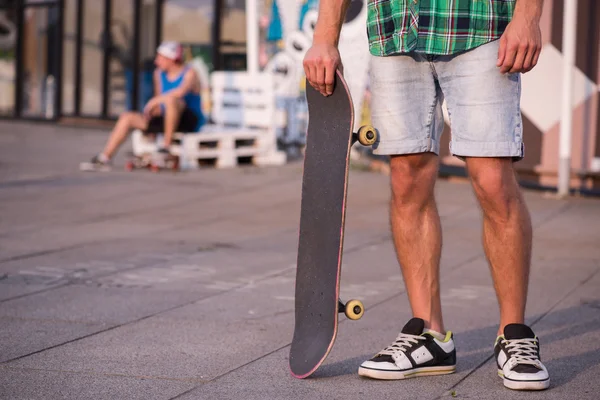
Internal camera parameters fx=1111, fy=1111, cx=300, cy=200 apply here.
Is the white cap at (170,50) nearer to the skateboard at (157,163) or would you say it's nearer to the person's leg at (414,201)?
the skateboard at (157,163)

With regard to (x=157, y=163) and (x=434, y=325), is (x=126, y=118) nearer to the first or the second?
(x=157, y=163)

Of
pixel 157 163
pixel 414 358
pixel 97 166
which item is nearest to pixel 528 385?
pixel 414 358

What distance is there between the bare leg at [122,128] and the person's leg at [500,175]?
7805 millimetres

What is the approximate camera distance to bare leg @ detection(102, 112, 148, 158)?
10.9 meters

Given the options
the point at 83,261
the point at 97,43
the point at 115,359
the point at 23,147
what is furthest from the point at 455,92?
the point at 97,43

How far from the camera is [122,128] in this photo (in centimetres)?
1101

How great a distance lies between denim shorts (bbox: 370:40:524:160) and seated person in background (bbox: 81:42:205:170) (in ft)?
25.1

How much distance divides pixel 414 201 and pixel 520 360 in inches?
23.7

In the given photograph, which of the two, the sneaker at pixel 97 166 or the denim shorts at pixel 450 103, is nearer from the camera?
the denim shorts at pixel 450 103

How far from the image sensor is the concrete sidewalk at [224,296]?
11.0 feet

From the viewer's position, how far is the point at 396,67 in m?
3.43

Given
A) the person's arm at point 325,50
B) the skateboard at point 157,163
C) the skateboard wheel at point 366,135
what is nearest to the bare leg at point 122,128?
the skateboard at point 157,163

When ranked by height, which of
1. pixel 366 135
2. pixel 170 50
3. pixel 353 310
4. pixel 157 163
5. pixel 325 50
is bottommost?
pixel 157 163

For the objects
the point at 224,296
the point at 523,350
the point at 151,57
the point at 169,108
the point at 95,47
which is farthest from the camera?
the point at 95,47
